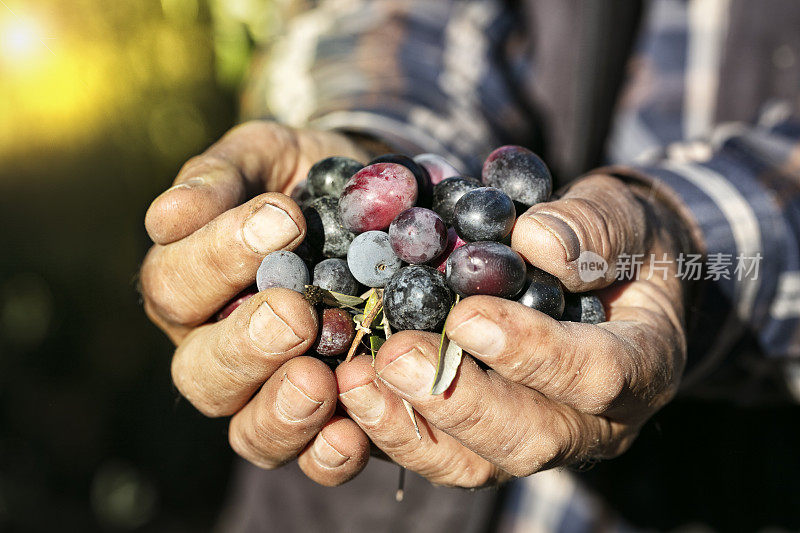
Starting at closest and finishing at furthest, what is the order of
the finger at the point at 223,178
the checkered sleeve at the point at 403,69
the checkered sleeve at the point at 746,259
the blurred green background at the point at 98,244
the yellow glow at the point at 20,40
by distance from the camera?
1. the finger at the point at 223,178
2. the checkered sleeve at the point at 746,259
3. the checkered sleeve at the point at 403,69
4. the yellow glow at the point at 20,40
5. the blurred green background at the point at 98,244

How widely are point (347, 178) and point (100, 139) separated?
2005 millimetres

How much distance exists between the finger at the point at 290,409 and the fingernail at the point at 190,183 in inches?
15.1

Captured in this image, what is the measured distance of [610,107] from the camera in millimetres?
2084

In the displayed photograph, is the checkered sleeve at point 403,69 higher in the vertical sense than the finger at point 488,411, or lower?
higher

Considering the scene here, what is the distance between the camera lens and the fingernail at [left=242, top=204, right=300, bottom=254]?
3.21 feet

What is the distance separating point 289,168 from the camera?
4.66ft

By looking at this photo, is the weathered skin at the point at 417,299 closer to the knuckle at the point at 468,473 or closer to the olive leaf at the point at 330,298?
the olive leaf at the point at 330,298

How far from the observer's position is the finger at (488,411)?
904 mm

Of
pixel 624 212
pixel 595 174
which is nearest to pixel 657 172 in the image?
pixel 595 174

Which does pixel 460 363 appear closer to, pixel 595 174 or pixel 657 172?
pixel 595 174

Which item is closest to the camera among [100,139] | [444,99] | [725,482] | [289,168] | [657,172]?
[289,168]

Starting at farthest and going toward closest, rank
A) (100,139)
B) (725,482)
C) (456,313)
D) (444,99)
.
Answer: (100,139) → (444,99) → (725,482) → (456,313)

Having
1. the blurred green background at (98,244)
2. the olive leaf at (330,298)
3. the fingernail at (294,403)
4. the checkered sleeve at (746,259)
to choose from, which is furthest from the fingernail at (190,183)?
the blurred green background at (98,244)

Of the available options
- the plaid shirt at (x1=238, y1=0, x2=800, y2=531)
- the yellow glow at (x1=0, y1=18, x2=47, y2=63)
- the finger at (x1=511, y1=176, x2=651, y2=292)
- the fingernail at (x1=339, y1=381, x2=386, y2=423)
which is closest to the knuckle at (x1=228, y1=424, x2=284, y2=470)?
the fingernail at (x1=339, y1=381, x2=386, y2=423)
